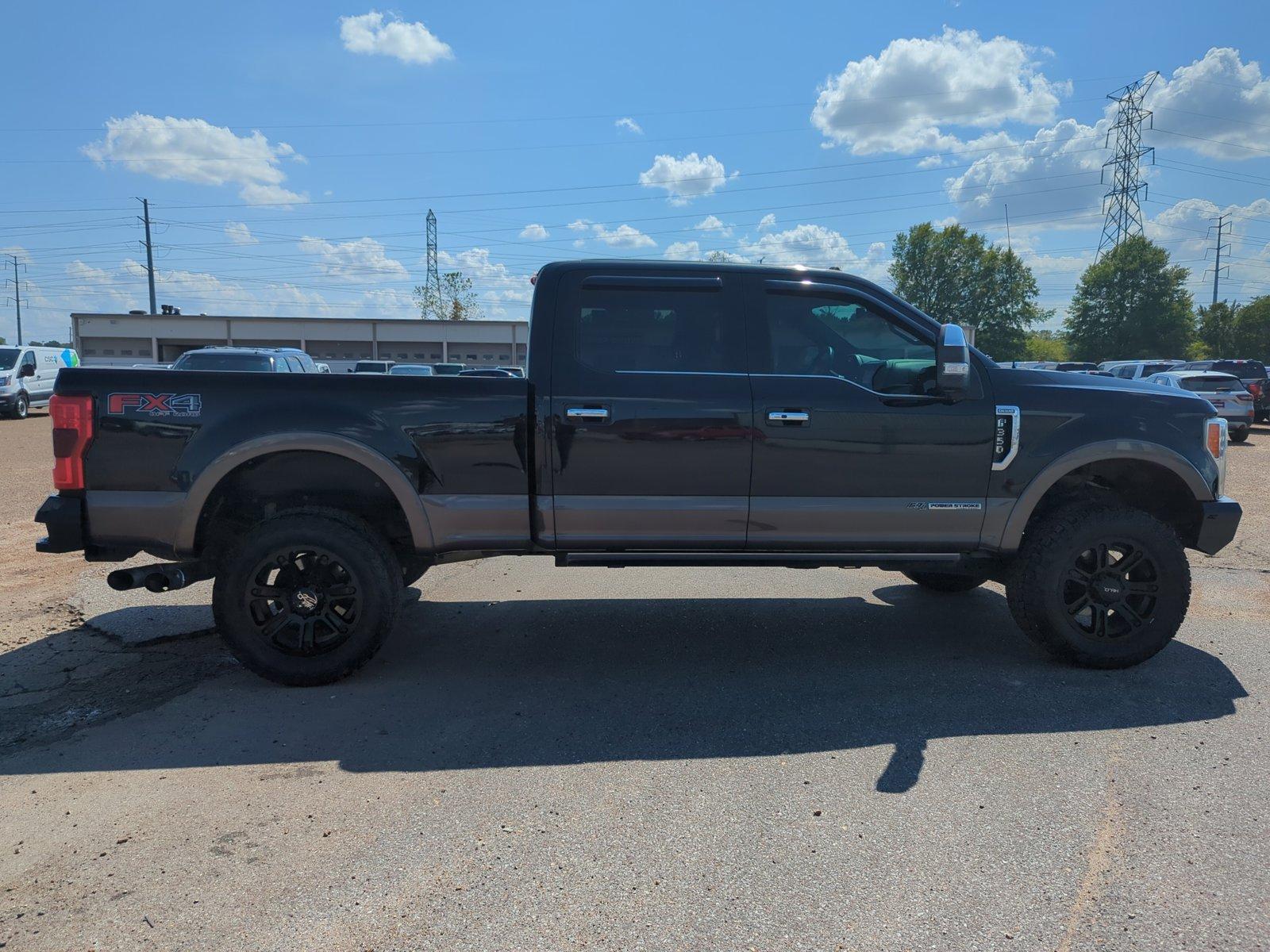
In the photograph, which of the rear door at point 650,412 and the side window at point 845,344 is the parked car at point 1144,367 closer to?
the side window at point 845,344

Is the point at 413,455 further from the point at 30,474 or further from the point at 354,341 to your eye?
the point at 354,341

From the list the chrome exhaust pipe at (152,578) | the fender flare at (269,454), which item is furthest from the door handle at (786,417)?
the chrome exhaust pipe at (152,578)

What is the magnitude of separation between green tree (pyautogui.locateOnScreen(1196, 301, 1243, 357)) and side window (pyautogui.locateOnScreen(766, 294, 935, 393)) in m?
77.8

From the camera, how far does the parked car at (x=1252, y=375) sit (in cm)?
2345

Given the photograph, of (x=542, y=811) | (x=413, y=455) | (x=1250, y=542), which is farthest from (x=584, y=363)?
(x=1250, y=542)

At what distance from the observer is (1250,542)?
27.5ft

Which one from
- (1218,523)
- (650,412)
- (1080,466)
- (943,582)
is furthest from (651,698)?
(1218,523)

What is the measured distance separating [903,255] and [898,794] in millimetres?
84763

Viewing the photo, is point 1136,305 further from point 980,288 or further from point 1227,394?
point 1227,394

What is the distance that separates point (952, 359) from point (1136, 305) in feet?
254

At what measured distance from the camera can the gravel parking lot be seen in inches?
99.2

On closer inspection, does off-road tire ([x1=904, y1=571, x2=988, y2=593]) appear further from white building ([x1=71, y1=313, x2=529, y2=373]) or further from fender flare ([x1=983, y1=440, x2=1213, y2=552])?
white building ([x1=71, y1=313, x2=529, y2=373])

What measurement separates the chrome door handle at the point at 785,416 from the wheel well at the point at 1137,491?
4.91 ft

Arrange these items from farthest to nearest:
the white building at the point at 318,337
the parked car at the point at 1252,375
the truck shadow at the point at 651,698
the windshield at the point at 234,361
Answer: the white building at the point at 318,337 → the parked car at the point at 1252,375 → the windshield at the point at 234,361 → the truck shadow at the point at 651,698
